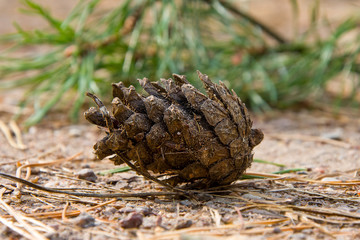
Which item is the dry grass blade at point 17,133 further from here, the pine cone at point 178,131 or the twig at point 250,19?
the twig at point 250,19

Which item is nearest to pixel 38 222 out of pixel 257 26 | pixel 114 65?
pixel 114 65

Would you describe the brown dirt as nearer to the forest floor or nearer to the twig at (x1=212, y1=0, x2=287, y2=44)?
the forest floor

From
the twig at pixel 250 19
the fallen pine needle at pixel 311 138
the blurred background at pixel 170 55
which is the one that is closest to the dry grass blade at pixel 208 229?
the fallen pine needle at pixel 311 138

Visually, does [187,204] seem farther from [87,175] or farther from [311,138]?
[311,138]

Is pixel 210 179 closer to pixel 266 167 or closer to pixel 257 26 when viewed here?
pixel 266 167

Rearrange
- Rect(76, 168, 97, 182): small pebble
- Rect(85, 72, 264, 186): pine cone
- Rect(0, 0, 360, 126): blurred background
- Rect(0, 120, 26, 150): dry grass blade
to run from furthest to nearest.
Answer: Rect(0, 0, 360, 126): blurred background, Rect(0, 120, 26, 150): dry grass blade, Rect(76, 168, 97, 182): small pebble, Rect(85, 72, 264, 186): pine cone

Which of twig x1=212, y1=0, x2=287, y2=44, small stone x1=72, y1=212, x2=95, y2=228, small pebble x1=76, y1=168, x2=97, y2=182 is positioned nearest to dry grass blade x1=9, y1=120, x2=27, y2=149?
small pebble x1=76, y1=168, x2=97, y2=182

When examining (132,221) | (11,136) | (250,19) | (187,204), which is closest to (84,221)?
(132,221)
